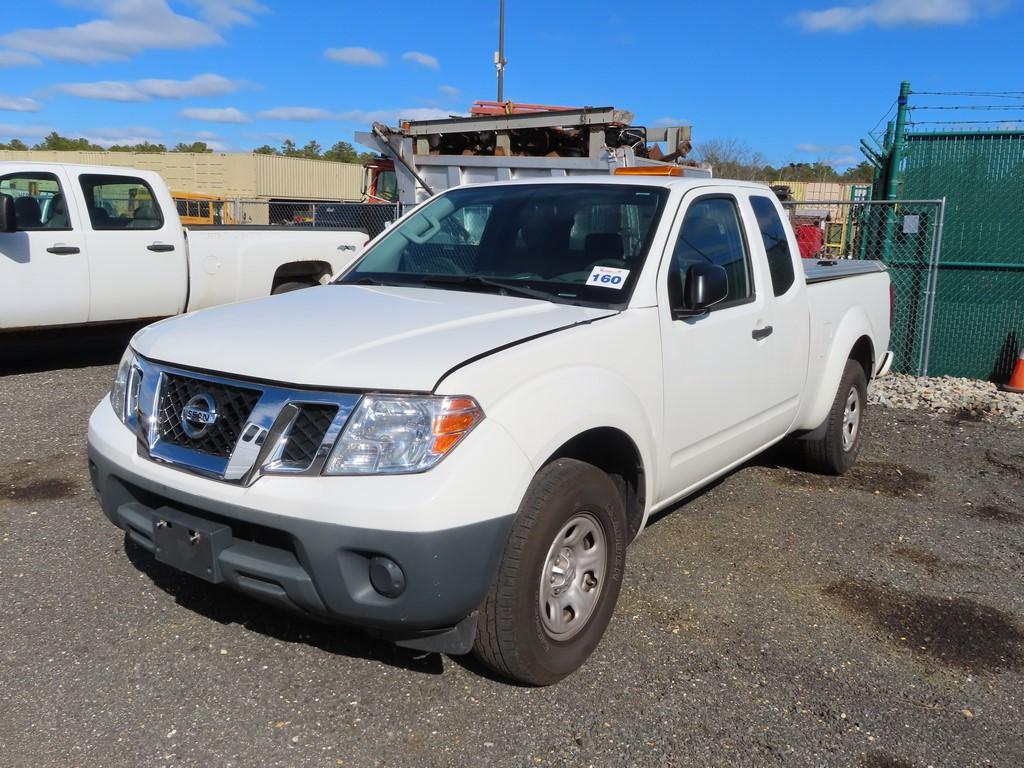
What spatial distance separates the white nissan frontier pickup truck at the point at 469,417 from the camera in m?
2.72

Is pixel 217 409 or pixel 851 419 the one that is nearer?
pixel 217 409

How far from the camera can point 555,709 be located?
3154mm

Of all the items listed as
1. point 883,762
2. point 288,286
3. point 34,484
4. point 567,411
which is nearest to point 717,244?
point 567,411

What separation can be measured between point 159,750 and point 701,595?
235 cm

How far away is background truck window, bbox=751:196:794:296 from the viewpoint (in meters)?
4.81

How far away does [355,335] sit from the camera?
10.2 feet

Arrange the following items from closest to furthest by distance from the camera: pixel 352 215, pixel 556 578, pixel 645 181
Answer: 1. pixel 556 578
2. pixel 645 181
3. pixel 352 215

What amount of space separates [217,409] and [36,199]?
249 inches

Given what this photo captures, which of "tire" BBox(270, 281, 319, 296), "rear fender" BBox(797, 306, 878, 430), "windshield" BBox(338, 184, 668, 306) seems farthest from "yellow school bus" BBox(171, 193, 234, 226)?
"rear fender" BBox(797, 306, 878, 430)

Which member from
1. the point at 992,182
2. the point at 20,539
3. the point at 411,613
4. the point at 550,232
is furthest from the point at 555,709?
the point at 992,182

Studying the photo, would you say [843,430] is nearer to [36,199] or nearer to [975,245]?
[975,245]

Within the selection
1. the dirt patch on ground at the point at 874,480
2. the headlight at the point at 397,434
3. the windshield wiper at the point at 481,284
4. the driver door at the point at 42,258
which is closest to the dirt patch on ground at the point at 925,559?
the dirt patch on ground at the point at 874,480

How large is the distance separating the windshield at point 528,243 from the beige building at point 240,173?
3948cm

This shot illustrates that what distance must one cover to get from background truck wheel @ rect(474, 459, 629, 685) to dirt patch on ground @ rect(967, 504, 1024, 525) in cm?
304
